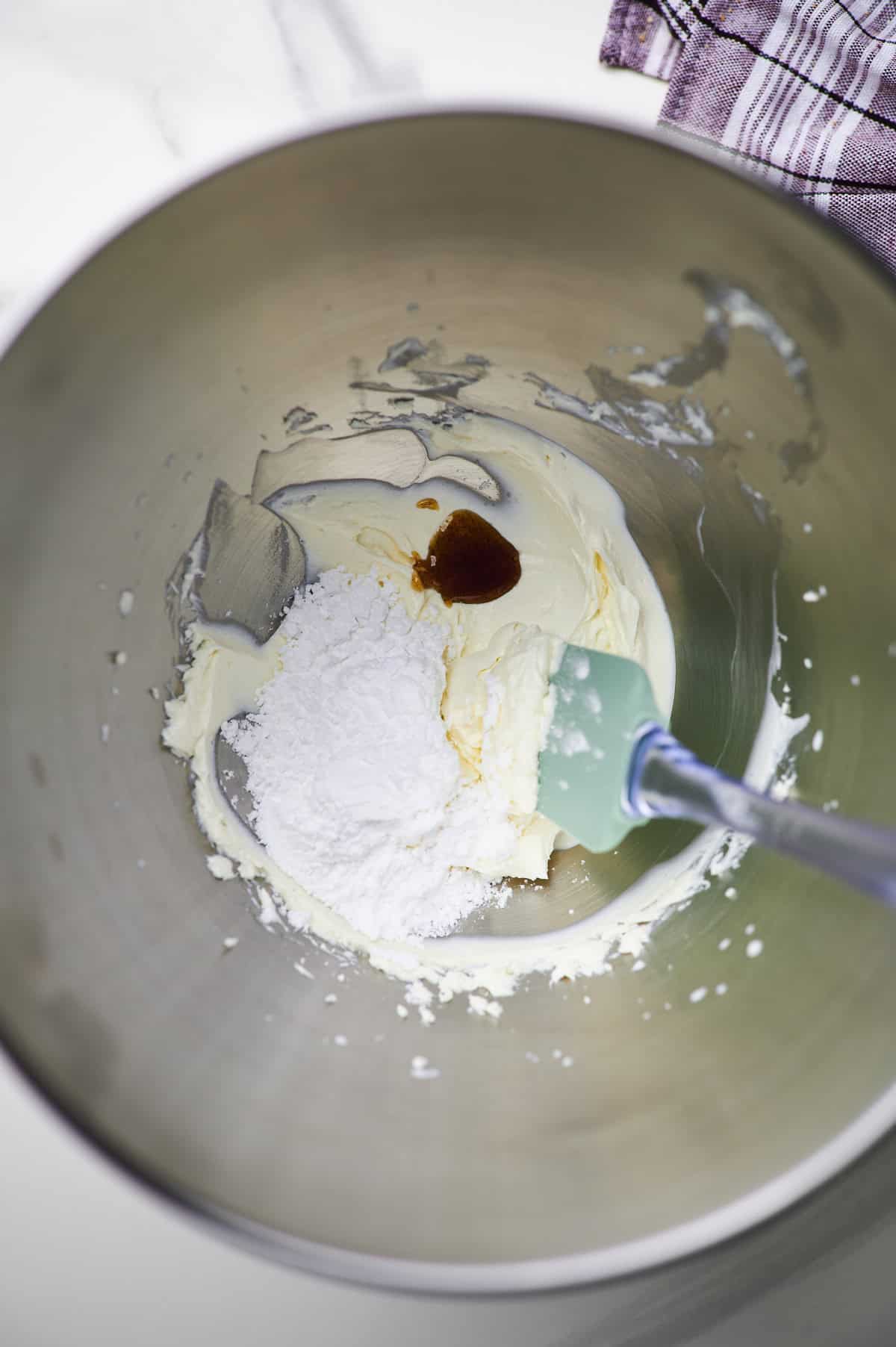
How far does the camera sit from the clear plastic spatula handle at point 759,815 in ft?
1.92

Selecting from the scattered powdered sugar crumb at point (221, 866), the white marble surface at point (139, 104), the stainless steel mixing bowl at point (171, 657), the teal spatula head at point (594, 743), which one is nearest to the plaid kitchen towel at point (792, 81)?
the white marble surface at point (139, 104)

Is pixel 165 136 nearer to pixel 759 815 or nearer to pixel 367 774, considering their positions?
pixel 367 774

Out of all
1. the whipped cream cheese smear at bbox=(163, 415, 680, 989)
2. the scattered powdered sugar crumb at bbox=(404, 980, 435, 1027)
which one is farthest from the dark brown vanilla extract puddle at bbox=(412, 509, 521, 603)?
the scattered powdered sugar crumb at bbox=(404, 980, 435, 1027)

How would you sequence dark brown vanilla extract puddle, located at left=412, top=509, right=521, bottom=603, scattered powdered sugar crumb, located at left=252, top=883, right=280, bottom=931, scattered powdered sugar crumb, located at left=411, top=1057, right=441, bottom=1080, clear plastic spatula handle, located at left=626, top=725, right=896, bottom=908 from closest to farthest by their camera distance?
clear plastic spatula handle, located at left=626, top=725, right=896, bottom=908
scattered powdered sugar crumb, located at left=411, top=1057, right=441, bottom=1080
scattered powdered sugar crumb, located at left=252, top=883, right=280, bottom=931
dark brown vanilla extract puddle, located at left=412, top=509, right=521, bottom=603

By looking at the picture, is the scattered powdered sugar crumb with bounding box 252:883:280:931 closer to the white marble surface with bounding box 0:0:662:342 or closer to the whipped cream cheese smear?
the whipped cream cheese smear

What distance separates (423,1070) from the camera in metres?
0.81

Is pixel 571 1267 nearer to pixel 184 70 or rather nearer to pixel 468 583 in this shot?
pixel 468 583

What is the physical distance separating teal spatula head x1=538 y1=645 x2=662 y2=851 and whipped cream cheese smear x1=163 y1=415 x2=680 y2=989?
3 cm

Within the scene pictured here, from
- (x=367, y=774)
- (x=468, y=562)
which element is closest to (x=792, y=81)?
(x=468, y=562)

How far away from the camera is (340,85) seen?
1.02 m

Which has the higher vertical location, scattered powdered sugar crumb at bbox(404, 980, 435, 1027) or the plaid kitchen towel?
the plaid kitchen towel

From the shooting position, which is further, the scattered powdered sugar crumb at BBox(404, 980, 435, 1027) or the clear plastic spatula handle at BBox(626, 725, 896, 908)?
the scattered powdered sugar crumb at BBox(404, 980, 435, 1027)

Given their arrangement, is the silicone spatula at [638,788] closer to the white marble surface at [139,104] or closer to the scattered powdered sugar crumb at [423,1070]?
the scattered powdered sugar crumb at [423,1070]

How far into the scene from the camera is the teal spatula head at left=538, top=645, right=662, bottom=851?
90cm
